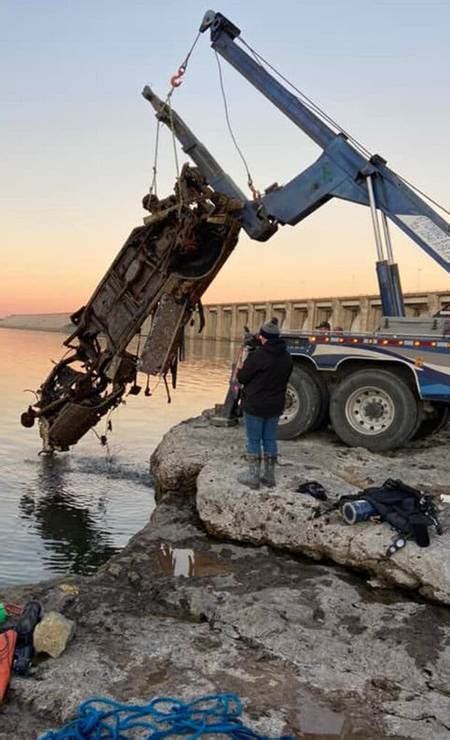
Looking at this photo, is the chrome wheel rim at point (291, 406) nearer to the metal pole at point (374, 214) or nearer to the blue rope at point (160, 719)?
the metal pole at point (374, 214)

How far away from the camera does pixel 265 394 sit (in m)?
6.91

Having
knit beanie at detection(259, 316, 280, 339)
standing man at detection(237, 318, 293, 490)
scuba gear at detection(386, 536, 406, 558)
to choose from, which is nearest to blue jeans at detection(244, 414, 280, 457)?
standing man at detection(237, 318, 293, 490)

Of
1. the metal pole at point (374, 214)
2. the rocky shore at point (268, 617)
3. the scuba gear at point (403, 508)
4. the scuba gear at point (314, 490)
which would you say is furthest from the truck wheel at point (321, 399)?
the scuba gear at point (403, 508)

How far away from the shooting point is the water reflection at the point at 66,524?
27.8 ft

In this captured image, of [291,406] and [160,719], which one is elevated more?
[291,406]

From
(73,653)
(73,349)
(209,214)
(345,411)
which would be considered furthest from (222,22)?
(73,653)

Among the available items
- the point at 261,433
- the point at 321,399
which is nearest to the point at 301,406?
the point at 321,399

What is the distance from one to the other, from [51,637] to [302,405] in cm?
585

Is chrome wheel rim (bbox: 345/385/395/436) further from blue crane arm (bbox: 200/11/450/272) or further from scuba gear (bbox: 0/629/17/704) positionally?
scuba gear (bbox: 0/629/17/704)

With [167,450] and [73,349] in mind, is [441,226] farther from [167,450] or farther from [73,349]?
[73,349]

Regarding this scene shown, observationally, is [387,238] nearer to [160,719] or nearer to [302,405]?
[302,405]

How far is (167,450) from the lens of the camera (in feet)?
29.0

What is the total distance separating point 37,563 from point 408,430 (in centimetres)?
510

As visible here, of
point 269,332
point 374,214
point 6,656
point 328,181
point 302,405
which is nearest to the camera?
point 6,656
